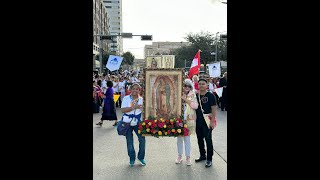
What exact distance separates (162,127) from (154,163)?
2.76ft

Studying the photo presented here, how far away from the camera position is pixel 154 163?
7176 mm

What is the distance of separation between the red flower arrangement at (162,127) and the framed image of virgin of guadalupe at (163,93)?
0.37 feet

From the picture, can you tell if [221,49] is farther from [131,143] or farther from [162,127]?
[131,143]

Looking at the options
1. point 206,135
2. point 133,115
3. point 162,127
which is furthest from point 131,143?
point 206,135

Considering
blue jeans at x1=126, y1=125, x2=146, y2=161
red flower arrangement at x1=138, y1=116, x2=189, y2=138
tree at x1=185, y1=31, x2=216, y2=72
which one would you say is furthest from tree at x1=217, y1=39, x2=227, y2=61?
blue jeans at x1=126, y1=125, x2=146, y2=161

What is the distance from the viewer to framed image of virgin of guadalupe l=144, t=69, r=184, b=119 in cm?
692

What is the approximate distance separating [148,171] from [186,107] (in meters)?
1.56

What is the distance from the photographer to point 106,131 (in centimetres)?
1130

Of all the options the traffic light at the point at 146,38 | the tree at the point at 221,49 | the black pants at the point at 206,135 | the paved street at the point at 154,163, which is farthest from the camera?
the tree at the point at 221,49

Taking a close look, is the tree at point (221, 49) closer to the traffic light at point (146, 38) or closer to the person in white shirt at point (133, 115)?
the traffic light at point (146, 38)

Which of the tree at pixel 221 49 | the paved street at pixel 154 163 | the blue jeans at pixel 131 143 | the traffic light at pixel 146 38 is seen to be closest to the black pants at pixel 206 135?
the paved street at pixel 154 163

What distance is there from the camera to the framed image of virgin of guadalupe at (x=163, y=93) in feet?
22.7

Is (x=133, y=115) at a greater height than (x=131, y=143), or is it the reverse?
(x=133, y=115)
